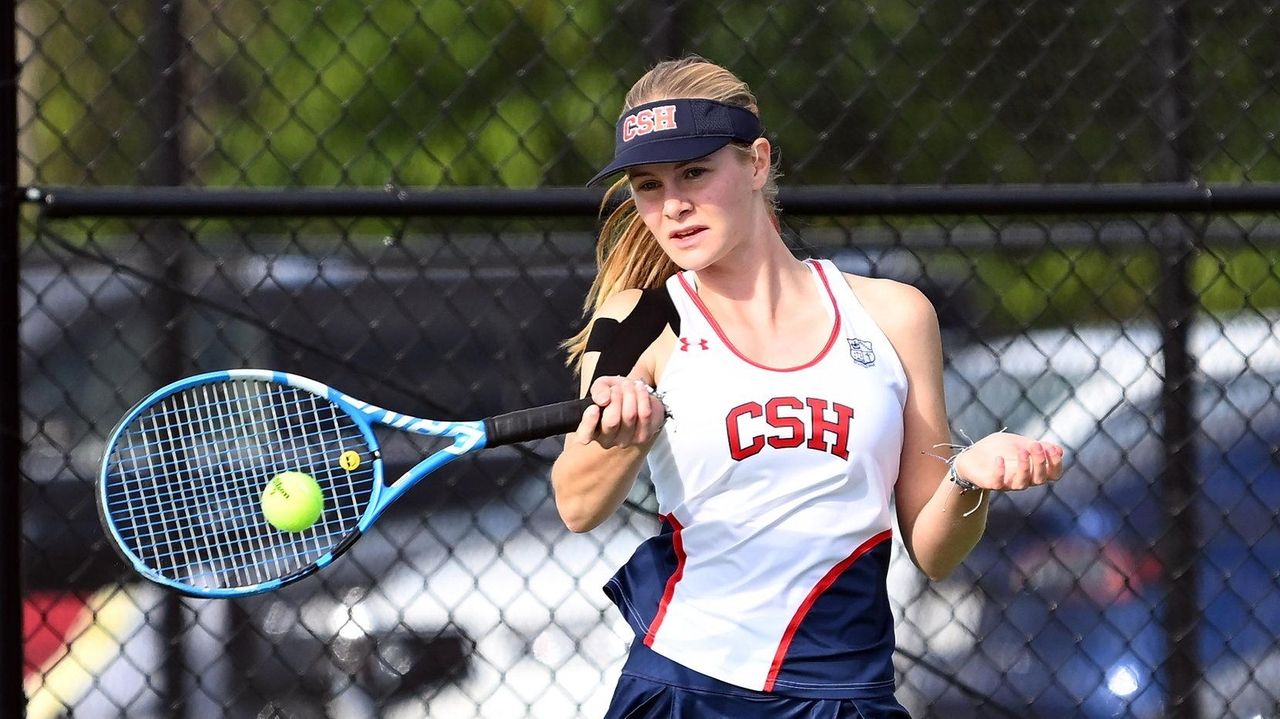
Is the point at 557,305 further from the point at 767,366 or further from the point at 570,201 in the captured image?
Result: the point at 767,366

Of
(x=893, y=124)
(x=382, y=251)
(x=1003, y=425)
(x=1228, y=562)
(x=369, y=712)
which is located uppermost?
(x=893, y=124)

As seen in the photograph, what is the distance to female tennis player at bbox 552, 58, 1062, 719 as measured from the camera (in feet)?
6.01

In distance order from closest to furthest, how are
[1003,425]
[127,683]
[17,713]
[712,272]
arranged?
[712,272] → [17,713] → [127,683] → [1003,425]

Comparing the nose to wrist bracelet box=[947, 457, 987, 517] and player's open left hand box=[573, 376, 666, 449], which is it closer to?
player's open left hand box=[573, 376, 666, 449]

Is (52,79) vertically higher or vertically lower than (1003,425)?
higher

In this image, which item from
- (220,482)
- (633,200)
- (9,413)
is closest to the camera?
(633,200)

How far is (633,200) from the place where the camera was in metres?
2.11

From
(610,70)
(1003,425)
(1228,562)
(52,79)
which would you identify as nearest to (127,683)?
(52,79)

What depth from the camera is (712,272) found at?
1970 mm

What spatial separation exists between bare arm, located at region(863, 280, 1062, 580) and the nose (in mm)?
299

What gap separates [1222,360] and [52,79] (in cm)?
254

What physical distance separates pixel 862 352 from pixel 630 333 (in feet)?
1.02

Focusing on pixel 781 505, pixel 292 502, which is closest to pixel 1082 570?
pixel 781 505

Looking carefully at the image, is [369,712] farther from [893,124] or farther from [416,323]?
[893,124]
